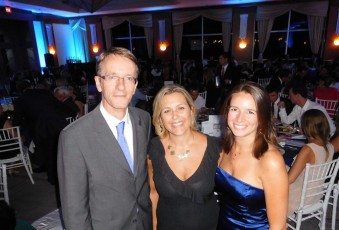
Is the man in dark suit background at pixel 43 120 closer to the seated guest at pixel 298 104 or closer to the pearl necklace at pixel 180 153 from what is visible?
the pearl necklace at pixel 180 153

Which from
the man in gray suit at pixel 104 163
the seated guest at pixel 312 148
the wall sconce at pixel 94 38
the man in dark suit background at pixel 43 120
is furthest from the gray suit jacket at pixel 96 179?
the wall sconce at pixel 94 38

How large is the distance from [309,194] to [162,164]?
1.58 metres

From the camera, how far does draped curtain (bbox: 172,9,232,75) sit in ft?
36.6

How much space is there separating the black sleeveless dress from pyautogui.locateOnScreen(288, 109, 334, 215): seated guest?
3.23 feet

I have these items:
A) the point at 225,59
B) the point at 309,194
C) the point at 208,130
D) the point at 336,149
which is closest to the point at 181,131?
the point at 208,130

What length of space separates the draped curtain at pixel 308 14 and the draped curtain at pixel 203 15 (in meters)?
1.32

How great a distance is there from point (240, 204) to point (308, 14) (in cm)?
1108

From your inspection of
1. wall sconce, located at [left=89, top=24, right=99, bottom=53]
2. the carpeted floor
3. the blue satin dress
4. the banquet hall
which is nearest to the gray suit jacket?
the blue satin dress

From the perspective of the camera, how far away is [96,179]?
126 centimetres

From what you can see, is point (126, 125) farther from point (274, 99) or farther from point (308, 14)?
point (308, 14)

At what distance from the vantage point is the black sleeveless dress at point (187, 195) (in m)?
1.58

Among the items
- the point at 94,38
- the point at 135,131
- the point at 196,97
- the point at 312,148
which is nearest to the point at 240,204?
the point at 135,131

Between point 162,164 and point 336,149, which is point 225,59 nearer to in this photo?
point 336,149

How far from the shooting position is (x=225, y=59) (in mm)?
5551
